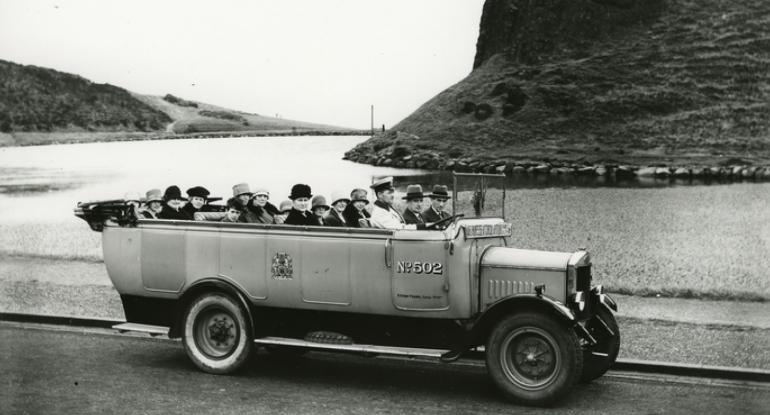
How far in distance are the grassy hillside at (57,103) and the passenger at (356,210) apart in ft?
70.1

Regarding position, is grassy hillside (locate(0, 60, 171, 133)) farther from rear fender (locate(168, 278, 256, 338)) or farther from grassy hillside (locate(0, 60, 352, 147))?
rear fender (locate(168, 278, 256, 338))

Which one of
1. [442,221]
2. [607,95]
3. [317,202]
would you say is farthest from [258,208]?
[607,95]

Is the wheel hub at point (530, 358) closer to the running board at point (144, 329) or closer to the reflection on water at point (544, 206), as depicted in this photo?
the reflection on water at point (544, 206)

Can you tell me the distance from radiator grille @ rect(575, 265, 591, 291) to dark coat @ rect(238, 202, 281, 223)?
3425 millimetres

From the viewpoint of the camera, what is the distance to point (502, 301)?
719 cm

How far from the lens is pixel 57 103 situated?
3581cm

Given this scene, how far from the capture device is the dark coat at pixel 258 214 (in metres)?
8.77

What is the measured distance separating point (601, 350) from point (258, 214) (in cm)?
385

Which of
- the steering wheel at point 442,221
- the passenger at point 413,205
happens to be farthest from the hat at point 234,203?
the steering wheel at point 442,221

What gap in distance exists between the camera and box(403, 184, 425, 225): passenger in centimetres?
846

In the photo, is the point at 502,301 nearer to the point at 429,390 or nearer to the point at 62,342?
the point at 429,390

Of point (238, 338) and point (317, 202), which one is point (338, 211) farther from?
point (238, 338)

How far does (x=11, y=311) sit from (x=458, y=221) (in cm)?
707

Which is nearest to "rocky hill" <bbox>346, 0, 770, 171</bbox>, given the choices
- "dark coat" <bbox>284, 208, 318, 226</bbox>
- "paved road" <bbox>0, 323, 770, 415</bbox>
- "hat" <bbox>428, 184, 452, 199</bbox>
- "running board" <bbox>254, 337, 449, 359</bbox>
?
"paved road" <bbox>0, 323, 770, 415</bbox>
